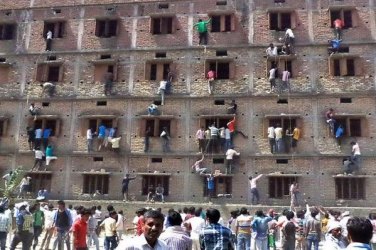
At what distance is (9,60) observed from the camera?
79.6 feet

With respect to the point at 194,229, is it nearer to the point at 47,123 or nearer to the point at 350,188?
the point at 350,188

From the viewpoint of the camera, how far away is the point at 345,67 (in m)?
20.9

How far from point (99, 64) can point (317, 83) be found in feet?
39.0

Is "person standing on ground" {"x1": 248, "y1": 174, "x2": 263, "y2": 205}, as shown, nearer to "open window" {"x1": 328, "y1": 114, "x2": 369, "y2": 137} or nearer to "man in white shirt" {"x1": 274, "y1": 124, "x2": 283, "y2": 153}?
"man in white shirt" {"x1": 274, "y1": 124, "x2": 283, "y2": 153}

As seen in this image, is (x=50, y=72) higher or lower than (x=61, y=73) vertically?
higher

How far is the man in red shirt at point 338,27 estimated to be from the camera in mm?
21234

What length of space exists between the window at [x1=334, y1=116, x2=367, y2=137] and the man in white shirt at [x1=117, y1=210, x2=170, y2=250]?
17587 millimetres

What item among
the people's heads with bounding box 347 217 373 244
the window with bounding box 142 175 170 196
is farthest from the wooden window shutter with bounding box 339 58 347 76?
the people's heads with bounding box 347 217 373 244

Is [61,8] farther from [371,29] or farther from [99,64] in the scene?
[371,29]

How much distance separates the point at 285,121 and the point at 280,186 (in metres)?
3.28

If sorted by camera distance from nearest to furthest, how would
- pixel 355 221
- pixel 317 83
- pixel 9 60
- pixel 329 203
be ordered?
pixel 355 221, pixel 329 203, pixel 317 83, pixel 9 60

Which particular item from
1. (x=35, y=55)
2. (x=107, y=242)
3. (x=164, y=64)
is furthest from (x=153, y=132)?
(x=107, y=242)

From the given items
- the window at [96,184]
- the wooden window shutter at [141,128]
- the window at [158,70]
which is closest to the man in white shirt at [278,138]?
the window at [158,70]

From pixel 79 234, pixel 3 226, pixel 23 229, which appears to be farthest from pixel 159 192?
pixel 79 234
